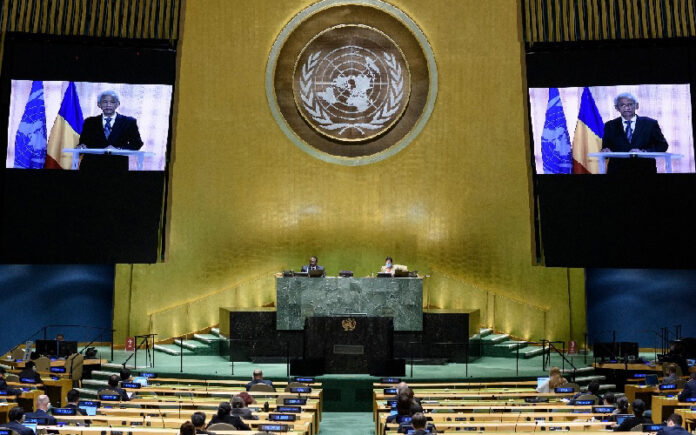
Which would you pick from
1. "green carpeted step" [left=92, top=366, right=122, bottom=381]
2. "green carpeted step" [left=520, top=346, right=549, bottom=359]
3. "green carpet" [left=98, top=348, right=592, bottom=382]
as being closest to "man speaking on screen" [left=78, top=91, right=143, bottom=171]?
"green carpet" [left=98, top=348, right=592, bottom=382]

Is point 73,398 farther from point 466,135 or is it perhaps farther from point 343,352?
point 466,135

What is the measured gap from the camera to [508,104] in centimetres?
1850

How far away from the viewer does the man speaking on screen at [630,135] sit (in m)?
17.0

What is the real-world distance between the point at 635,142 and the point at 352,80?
224 inches

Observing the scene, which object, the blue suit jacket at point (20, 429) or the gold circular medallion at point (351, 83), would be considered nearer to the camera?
the blue suit jacket at point (20, 429)

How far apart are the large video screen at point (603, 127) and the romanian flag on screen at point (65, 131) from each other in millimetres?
8602

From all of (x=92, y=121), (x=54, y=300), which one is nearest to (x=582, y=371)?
(x=92, y=121)

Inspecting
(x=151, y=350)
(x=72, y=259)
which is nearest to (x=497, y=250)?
(x=151, y=350)

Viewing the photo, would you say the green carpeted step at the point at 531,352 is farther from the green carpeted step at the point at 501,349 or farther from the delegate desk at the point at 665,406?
the delegate desk at the point at 665,406

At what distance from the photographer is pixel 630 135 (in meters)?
17.2

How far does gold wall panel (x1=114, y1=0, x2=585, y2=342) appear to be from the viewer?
18406 mm

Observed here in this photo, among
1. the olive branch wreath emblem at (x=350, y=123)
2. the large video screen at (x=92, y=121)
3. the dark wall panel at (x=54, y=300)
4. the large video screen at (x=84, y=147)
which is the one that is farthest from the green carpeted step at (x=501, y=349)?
the dark wall panel at (x=54, y=300)

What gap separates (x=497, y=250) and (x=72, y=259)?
811 centimetres

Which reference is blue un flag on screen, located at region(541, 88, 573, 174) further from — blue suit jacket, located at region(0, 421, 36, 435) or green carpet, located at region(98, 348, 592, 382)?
blue suit jacket, located at region(0, 421, 36, 435)
